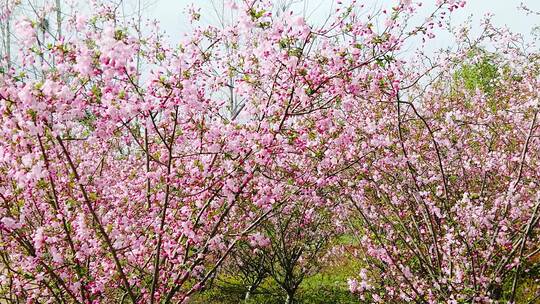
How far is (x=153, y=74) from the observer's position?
3.98 m

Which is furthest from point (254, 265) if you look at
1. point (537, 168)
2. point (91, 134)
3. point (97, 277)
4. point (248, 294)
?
point (91, 134)

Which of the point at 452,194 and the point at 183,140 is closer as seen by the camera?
the point at 183,140

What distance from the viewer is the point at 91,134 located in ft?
14.2

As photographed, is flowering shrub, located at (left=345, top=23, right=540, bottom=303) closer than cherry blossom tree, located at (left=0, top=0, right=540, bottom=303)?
No

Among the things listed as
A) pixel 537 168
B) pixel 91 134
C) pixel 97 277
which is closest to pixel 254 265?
pixel 97 277

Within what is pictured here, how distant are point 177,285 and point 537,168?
498 centimetres

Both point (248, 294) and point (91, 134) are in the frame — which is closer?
point (91, 134)

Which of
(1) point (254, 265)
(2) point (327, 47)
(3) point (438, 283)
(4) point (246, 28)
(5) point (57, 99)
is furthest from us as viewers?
(1) point (254, 265)

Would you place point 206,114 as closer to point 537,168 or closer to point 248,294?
point 537,168

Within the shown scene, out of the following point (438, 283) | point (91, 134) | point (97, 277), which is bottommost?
point (438, 283)

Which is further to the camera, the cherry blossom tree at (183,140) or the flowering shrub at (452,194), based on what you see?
the flowering shrub at (452,194)

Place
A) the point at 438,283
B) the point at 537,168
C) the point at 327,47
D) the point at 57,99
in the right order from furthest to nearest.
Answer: the point at 537,168
the point at 438,283
the point at 327,47
the point at 57,99

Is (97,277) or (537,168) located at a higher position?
(537,168)

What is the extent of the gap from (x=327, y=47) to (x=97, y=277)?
11.7 feet
